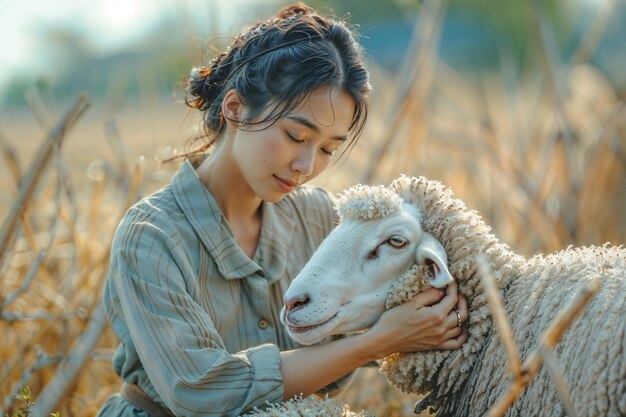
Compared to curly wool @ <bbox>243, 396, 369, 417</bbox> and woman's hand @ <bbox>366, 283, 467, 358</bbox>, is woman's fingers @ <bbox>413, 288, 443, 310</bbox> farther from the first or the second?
curly wool @ <bbox>243, 396, 369, 417</bbox>

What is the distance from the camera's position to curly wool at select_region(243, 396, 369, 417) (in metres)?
2.03

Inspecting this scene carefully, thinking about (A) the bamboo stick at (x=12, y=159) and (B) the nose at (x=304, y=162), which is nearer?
(B) the nose at (x=304, y=162)

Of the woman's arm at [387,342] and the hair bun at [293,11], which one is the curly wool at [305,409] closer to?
the woman's arm at [387,342]

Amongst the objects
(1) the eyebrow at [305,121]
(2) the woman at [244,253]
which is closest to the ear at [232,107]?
(2) the woman at [244,253]

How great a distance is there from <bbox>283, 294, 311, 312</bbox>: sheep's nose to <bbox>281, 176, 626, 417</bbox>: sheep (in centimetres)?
1

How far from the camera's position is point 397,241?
2109 millimetres

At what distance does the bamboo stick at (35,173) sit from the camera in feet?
9.57

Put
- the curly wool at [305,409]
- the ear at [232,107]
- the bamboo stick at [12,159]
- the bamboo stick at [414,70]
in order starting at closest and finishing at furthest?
the curly wool at [305,409] → the ear at [232,107] → the bamboo stick at [12,159] → the bamboo stick at [414,70]

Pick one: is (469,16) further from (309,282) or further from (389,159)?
(309,282)

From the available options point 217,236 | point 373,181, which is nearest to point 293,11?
point 217,236

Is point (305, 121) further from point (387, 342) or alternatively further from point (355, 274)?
point (387, 342)

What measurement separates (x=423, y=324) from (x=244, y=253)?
671 mm

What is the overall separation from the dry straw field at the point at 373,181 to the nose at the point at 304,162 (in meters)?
0.76

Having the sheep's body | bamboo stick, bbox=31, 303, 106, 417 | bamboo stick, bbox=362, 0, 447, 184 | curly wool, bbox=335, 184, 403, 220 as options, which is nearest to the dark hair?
curly wool, bbox=335, 184, 403, 220
